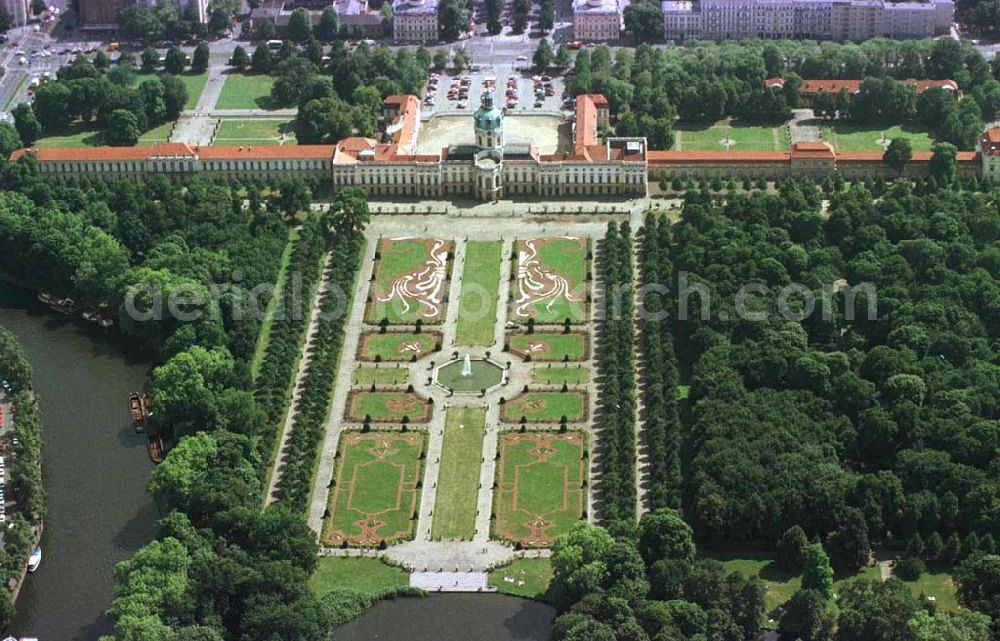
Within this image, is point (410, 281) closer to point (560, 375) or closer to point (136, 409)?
point (560, 375)

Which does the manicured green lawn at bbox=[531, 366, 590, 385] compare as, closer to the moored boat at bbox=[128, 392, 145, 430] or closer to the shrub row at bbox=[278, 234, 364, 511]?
the shrub row at bbox=[278, 234, 364, 511]

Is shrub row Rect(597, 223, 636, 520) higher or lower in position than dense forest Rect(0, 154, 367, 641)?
lower

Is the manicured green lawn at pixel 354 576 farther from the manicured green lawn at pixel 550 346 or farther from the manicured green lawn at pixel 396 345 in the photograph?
the manicured green lawn at pixel 550 346

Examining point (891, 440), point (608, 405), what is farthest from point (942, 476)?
point (608, 405)

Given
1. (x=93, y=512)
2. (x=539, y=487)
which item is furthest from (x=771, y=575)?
(x=93, y=512)

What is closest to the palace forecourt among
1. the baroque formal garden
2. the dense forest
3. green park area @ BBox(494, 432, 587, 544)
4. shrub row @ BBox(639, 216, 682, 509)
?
the dense forest

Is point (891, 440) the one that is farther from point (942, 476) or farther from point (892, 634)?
point (892, 634)
